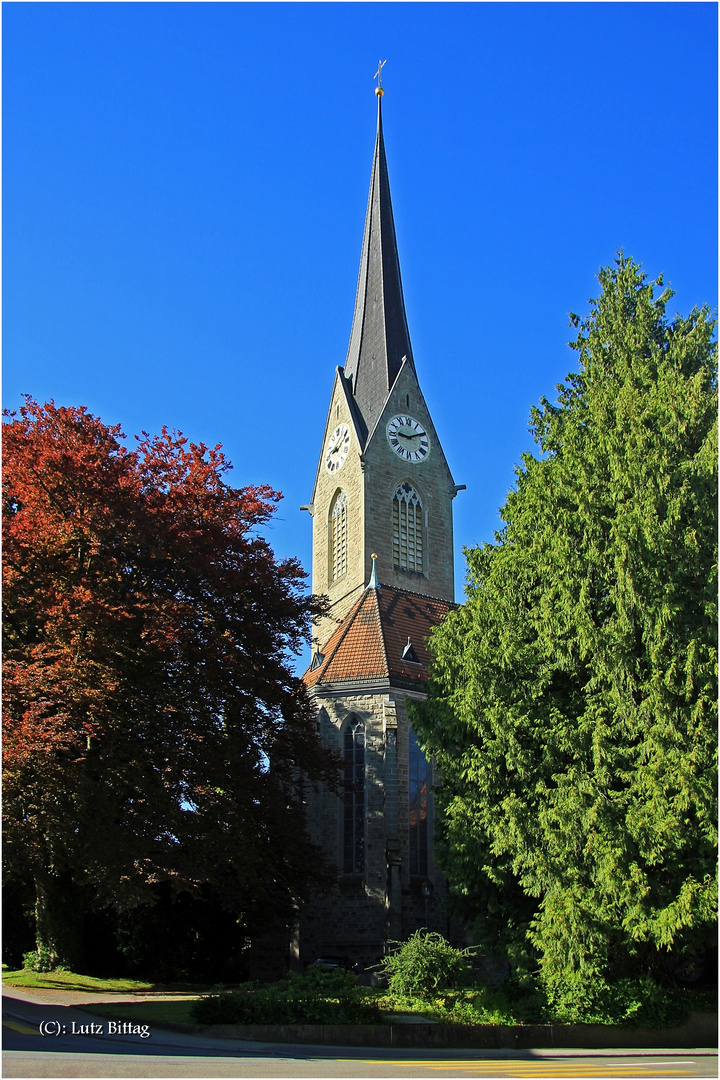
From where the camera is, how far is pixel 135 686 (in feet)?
56.2

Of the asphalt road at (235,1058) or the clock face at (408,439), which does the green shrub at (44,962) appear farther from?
the clock face at (408,439)

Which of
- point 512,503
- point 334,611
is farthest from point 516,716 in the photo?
point 334,611

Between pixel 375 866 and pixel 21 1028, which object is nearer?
pixel 21 1028

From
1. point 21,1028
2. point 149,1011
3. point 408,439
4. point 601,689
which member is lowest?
point 149,1011

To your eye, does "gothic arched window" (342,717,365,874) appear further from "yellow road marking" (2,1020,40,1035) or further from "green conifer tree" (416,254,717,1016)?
"yellow road marking" (2,1020,40,1035)

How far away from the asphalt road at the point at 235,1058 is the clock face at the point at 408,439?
28.5 m

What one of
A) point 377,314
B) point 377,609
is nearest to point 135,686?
point 377,609

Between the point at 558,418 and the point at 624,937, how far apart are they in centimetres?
955

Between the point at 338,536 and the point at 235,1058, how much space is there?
29.6 m

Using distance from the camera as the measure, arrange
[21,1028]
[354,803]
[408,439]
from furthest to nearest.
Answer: [408,439] → [354,803] → [21,1028]

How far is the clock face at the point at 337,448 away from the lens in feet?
133

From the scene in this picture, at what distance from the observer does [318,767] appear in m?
20.1

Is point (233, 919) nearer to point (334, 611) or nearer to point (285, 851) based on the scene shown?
point (285, 851)

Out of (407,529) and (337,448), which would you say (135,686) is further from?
(337,448)
